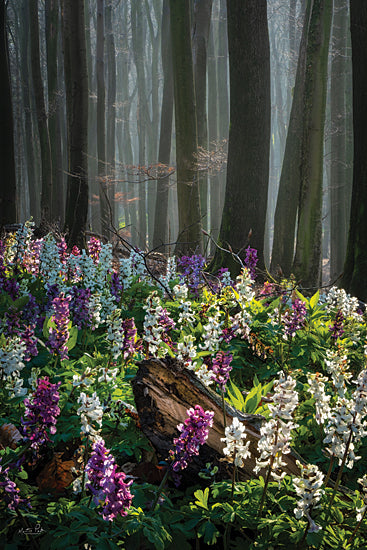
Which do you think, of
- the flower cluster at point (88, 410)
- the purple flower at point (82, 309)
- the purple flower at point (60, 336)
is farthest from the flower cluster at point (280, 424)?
the purple flower at point (82, 309)

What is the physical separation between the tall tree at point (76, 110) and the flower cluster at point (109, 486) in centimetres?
845

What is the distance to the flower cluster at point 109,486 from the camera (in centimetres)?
180

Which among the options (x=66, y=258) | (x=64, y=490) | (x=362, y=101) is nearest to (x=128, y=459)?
(x=64, y=490)

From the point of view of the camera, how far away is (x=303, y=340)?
12.9 ft

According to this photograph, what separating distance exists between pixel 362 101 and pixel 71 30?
7218 mm

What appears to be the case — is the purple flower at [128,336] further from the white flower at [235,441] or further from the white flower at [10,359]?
the white flower at [235,441]

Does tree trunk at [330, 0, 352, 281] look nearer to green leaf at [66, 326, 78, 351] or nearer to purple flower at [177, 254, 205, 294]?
purple flower at [177, 254, 205, 294]

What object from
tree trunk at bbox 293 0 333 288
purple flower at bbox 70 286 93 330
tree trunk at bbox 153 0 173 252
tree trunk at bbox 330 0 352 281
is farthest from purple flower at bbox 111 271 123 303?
tree trunk at bbox 153 0 173 252

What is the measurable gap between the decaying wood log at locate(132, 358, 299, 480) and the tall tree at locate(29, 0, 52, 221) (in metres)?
12.8

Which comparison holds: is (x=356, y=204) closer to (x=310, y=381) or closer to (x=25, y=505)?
(x=310, y=381)

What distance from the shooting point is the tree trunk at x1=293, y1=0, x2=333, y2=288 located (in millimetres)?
8836
